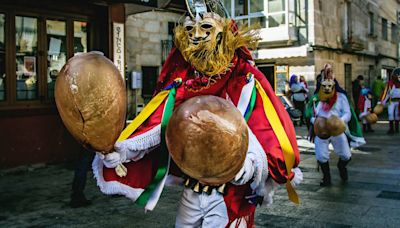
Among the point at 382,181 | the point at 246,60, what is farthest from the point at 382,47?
the point at 246,60

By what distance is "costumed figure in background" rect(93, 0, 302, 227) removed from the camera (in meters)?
2.61

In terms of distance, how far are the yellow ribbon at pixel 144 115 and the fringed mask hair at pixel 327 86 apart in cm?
430

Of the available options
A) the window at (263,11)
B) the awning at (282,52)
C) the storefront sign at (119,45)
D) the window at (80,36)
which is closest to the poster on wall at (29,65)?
the window at (80,36)

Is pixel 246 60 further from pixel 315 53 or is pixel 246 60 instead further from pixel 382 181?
pixel 315 53

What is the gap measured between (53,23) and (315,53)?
1144cm

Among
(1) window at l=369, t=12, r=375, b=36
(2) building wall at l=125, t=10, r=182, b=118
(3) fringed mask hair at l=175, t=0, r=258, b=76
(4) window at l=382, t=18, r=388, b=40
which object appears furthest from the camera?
(4) window at l=382, t=18, r=388, b=40

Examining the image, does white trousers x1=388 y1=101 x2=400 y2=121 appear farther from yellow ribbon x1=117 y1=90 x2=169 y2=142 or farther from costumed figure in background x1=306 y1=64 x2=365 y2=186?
yellow ribbon x1=117 y1=90 x2=169 y2=142

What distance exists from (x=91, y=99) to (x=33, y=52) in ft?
22.3

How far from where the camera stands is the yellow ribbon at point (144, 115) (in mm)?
2700

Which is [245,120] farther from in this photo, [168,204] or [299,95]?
[299,95]

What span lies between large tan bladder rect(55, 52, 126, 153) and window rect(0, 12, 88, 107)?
6.24 meters

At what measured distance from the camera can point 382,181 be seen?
698 cm

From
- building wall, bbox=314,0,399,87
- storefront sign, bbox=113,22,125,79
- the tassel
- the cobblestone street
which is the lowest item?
the cobblestone street

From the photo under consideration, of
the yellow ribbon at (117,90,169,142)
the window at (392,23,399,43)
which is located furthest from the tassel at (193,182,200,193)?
the window at (392,23,399,43)
